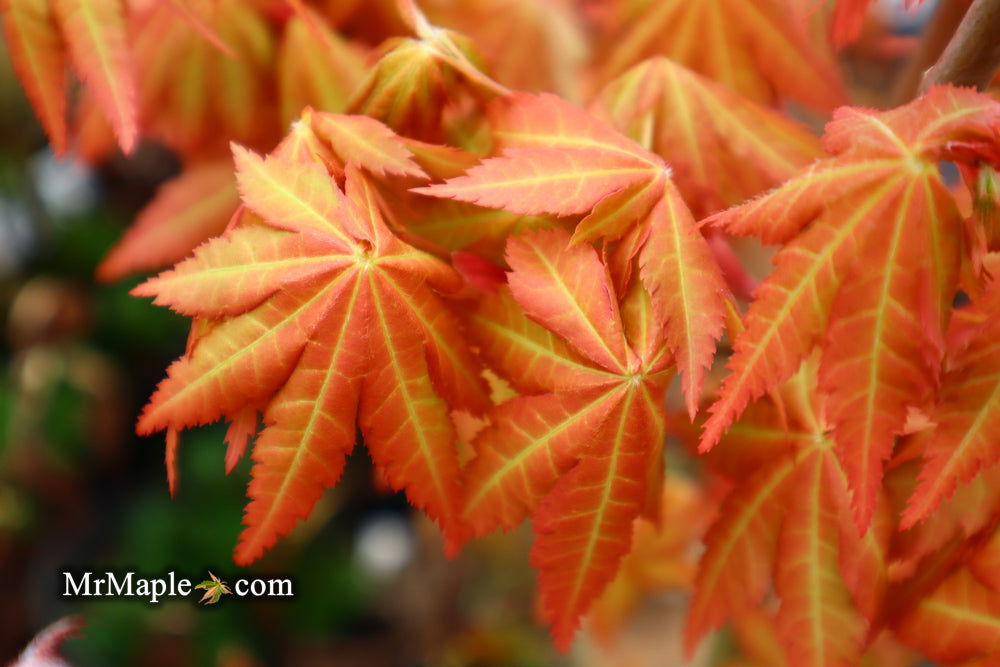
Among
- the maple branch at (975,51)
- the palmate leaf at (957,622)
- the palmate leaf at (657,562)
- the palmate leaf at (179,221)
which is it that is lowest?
the palmate leaf at (657,562)

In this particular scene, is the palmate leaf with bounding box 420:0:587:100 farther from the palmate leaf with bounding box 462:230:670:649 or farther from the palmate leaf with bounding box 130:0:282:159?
the palmate leaf with bounding box 462:230:670:649

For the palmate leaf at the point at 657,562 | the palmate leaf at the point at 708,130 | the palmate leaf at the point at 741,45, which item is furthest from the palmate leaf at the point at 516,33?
the palmate leaf at the point at 657,562

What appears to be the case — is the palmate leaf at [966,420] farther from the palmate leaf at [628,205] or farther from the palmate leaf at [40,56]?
the palmate leaf at [40,56]

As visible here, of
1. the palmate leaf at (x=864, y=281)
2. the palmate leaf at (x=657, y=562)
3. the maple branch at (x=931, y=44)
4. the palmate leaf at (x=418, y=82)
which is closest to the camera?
the palmate leaf at (x=864, y=281)

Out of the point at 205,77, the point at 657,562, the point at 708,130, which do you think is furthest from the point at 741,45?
the point at 657,562

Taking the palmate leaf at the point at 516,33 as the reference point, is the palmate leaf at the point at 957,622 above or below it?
below

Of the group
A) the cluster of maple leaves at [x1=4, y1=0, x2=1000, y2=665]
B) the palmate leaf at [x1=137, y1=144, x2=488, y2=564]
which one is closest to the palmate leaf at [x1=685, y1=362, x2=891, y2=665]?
the cluster of maple leaves at [x1=4, y1=0, x2=1000, y2=665]

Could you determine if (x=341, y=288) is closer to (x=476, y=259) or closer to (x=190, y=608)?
(x=476, y=259)

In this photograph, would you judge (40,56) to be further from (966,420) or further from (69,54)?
(966,420)
